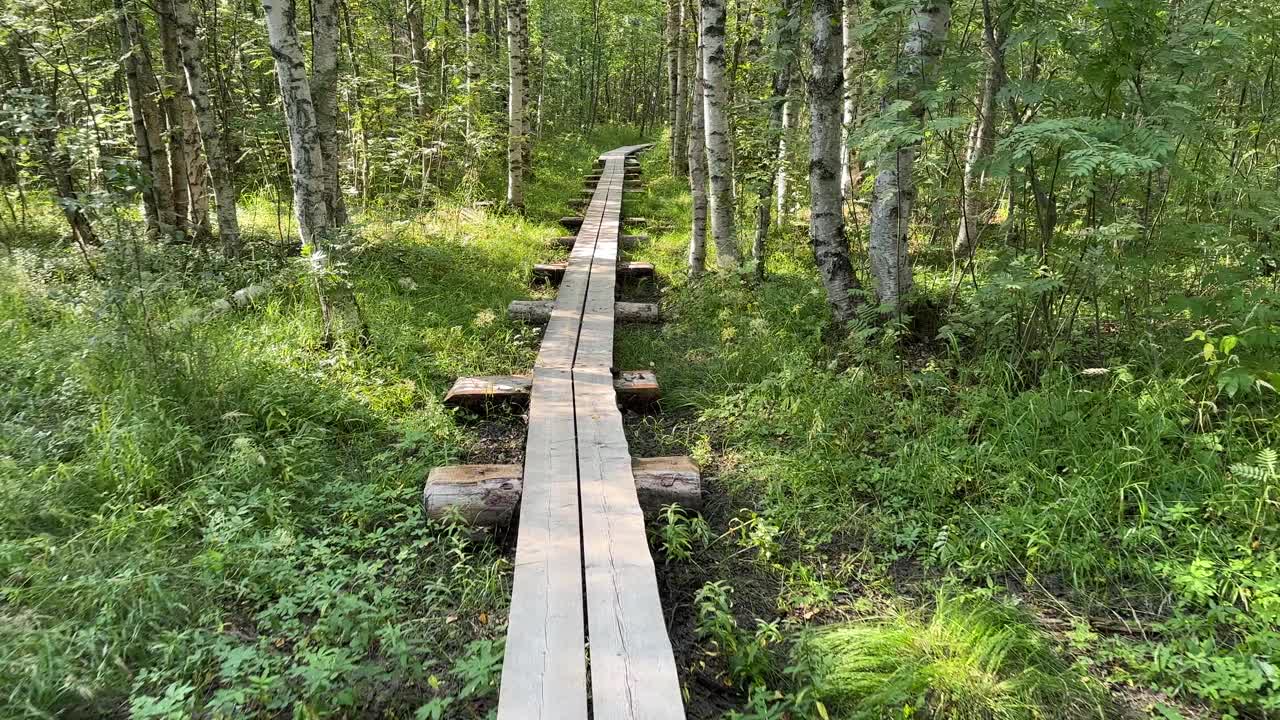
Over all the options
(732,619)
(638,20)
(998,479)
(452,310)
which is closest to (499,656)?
(732,619)

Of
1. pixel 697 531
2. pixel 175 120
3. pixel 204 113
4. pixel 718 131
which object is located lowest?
pixel 697 531

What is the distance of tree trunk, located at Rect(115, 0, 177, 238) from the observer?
290 inches

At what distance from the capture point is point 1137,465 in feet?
11.7

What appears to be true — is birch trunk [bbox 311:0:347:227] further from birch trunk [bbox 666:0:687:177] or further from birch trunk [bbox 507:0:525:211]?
birch trunk [bbox 666:0:687:177]

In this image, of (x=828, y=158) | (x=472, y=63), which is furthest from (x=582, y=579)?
(x=472, y=63)

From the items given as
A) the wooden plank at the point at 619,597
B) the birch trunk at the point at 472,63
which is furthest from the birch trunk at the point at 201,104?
the wooden plank at the point at 619,597

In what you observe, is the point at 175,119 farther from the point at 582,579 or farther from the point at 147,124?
the point at 582,579

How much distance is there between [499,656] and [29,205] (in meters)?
11.2

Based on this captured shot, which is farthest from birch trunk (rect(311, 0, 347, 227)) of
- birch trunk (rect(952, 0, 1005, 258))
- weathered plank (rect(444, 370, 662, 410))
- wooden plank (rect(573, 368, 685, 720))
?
birch trunk (rect(952, 0, 1005, 258))

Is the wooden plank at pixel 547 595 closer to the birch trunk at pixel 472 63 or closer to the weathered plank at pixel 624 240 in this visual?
the weathered plank at pixel 624 240

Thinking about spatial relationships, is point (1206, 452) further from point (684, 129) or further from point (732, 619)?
point (684, 129)

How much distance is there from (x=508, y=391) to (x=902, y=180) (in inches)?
139

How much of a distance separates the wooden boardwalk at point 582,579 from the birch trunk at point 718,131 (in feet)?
11.8

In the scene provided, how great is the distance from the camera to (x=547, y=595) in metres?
2.97
